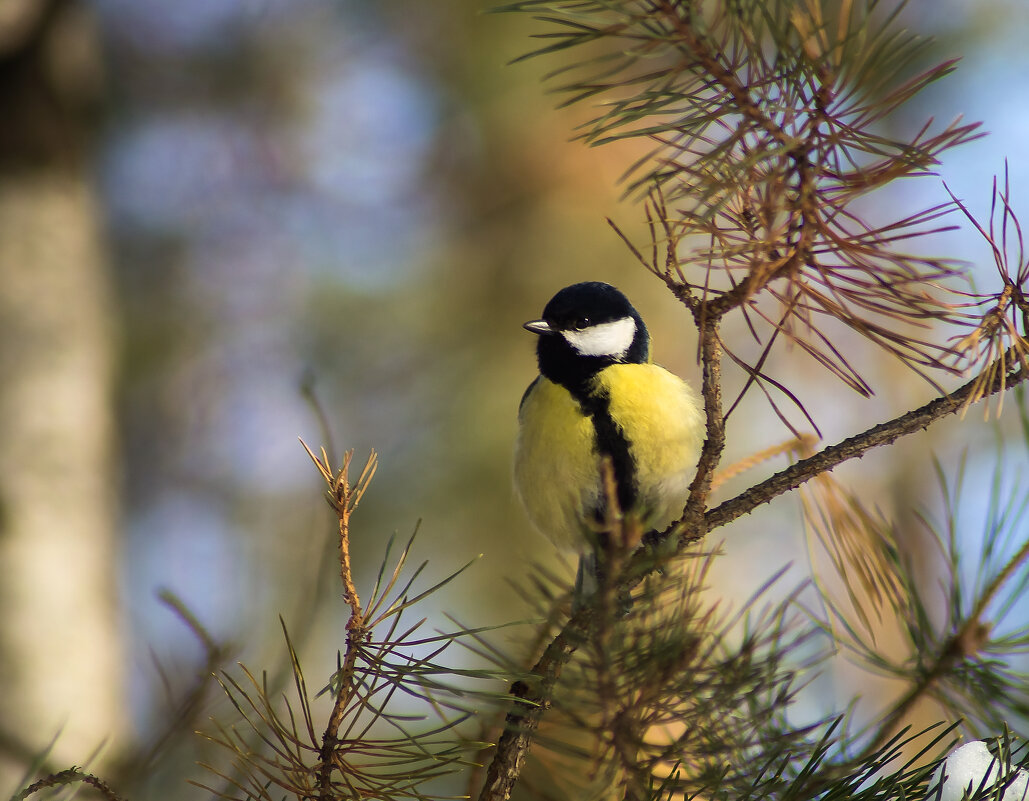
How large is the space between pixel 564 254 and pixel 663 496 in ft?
3.61

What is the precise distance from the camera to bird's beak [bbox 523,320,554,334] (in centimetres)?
126

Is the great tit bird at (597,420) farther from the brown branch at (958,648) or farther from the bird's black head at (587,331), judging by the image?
the brown branch at (958,648)

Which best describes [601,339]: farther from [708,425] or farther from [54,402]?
[54,402]

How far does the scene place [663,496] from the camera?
1240 mm

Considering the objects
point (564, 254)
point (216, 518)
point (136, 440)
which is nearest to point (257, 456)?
point (216, 518)

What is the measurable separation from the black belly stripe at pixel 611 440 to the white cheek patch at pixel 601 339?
0.30ft

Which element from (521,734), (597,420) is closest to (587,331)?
(597,420)

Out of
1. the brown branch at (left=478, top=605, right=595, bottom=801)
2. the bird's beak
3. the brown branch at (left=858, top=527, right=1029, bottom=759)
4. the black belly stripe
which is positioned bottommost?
the brown branch at (left=478, top=605, right=595, bottom=801)

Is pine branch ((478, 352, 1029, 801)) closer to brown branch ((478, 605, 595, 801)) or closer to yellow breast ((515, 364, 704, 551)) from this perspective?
brown branch ((478, 605, 595, 801))

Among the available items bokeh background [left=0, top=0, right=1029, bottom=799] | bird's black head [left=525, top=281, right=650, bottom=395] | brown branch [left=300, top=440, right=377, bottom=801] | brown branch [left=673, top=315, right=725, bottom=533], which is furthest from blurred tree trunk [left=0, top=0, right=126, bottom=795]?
brown branch [left=673, top=315, right=725, bottom=533]

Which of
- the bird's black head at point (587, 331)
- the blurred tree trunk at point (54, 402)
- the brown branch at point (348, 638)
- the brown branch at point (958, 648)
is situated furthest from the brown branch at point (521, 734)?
the blurred tree trunk at point (54, 402)

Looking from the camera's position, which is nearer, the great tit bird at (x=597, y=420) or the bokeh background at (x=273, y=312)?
the great tit bird at (x=597, y=420)

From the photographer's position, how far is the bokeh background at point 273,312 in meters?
1.93

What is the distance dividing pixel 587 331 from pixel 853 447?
664 millimetres
